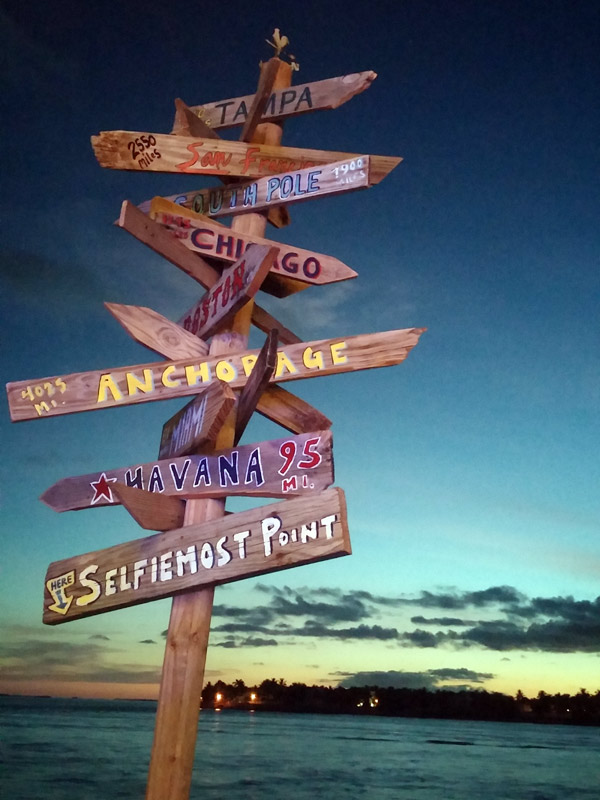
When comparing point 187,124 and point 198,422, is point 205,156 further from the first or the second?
point 198,422

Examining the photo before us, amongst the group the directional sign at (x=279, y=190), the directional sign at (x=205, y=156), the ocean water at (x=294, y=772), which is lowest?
the ocean water at (x=294, y=772)

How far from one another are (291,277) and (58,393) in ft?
5.41

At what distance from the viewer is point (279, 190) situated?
4.76 meters

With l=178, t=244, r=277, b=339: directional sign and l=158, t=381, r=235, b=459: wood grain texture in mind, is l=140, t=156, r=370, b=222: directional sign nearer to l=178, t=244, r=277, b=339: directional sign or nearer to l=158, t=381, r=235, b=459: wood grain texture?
l=178, t=244, r=277, b=339: directional sign

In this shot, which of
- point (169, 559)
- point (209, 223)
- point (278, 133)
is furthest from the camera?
point (278, 133)

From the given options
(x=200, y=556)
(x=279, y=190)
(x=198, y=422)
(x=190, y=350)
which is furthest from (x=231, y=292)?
(x=200, y=556)

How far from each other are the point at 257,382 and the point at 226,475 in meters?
0.56

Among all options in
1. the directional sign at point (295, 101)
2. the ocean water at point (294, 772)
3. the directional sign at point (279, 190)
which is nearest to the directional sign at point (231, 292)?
the directional sign at point (279, 190)

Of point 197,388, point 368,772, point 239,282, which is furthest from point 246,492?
point 368,772

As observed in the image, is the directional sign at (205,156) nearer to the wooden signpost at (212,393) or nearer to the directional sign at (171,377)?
the wooden signpost at (212,393)

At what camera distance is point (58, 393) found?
169 inches

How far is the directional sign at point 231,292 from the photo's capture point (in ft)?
12.6

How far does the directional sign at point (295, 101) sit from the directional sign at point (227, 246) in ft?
3.32

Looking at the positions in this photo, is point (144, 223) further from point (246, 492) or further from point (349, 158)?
point (246, 492)
